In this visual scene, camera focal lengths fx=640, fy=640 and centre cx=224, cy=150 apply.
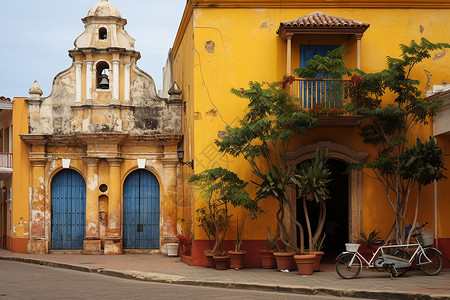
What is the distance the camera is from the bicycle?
12943 mm

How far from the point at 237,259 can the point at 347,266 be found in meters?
3.02

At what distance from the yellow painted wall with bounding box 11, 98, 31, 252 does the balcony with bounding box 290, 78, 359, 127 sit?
9.40 m

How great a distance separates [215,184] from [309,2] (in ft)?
17.1

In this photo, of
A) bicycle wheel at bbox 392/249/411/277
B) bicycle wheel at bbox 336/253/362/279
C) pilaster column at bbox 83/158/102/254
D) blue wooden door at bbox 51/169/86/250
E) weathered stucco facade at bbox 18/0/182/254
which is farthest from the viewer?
blue wooden door at bbox 51/169/86/250

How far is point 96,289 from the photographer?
12.0 metres

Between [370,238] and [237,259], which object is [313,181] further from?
[237,259]

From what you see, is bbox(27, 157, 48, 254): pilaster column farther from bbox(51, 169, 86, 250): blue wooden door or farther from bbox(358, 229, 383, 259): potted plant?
bbox(358, 229, 383, 259): potted plant

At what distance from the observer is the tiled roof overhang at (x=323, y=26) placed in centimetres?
1508

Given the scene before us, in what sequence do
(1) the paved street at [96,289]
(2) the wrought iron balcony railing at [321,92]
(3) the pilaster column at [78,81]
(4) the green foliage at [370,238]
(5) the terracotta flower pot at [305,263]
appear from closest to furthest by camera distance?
1. (1) the paved street at [96,289]
2. (5) the terracotta flower pot at [305,263]
3. (2) the wrought iron balcony railing at [321,92]
4. (4) the green foliage at [370,238]
5. (3) the pilaster column at [78,81]

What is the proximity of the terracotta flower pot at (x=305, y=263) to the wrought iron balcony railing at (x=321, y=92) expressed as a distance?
3.48 metres

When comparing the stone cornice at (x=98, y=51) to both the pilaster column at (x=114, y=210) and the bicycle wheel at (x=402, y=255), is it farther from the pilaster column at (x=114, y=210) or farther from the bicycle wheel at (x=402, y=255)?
the bicycle wheel at (x=402, y=255)

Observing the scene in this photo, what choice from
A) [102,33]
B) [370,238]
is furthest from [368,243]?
[102,33]

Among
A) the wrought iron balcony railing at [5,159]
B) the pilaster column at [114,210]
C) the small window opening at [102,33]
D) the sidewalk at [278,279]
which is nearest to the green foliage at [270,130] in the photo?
the sidewalk at [278,279]

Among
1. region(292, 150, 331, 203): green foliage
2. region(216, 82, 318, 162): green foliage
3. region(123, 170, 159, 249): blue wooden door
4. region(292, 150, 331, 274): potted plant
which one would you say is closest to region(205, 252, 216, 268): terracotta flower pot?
region(292, 150, 331, 274): potted plant
